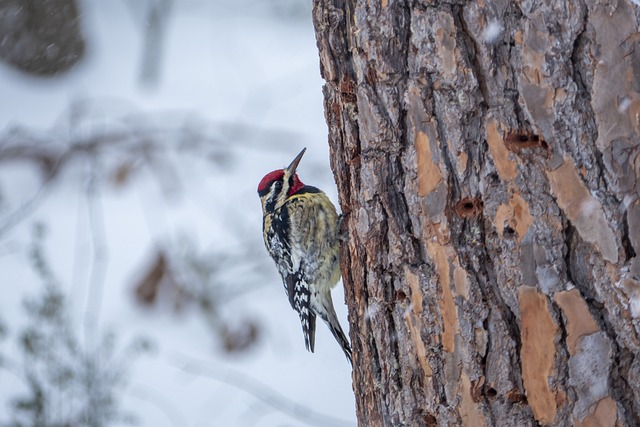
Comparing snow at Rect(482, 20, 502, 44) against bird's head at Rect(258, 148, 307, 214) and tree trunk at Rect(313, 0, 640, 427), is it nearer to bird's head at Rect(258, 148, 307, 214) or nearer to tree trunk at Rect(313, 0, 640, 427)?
tree trunk at Rect(313, 0, 640, 427)

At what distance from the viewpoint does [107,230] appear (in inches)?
258

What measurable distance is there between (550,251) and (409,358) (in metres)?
0.51

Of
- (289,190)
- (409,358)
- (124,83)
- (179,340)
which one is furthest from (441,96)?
(124,83)

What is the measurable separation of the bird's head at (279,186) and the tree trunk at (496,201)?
5.88 feet

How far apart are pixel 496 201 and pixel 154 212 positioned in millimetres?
5110

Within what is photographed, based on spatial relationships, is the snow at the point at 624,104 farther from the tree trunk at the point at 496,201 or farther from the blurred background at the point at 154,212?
the blurred background at the point at 154,212

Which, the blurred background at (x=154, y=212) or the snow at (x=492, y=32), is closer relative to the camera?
the snow at (x=492, y=32)

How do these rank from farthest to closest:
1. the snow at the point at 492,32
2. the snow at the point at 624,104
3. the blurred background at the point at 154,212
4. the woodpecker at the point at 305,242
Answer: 1. the blurred background at the point at 154,212
2. the woodpecker at the point at 305,242
3. the snow at the point at 492,32
4. the snow at the point at 624,104

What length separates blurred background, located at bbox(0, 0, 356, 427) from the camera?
4891 millimetres

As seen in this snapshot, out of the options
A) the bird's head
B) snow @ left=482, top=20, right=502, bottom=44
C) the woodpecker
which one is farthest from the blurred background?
snow @ left=482, top=20, right=502, bottom=44

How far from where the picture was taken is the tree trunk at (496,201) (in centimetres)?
171

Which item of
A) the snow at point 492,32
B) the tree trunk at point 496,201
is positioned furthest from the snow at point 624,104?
the snow at point 492,32

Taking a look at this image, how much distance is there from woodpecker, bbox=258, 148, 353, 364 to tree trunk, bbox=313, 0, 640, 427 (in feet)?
5.29

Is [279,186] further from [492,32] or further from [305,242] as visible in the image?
[492,32]
